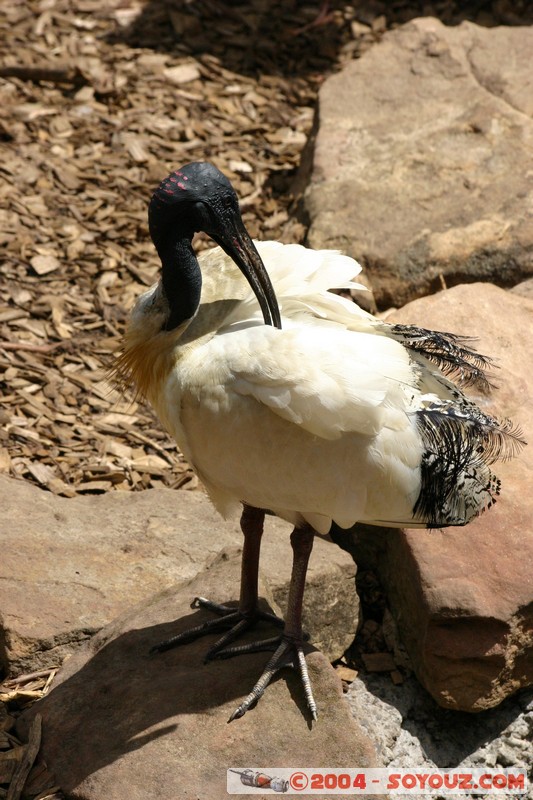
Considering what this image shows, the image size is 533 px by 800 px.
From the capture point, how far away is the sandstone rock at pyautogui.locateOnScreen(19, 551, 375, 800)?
3760 millimetres

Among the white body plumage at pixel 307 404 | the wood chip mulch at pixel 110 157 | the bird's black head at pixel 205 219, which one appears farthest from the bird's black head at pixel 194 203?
the wood chip mulch at pixel 110 157

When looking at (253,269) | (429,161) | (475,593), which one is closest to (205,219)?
(253,269)

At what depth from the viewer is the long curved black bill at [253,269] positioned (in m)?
3.92

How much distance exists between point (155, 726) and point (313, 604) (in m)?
1.06

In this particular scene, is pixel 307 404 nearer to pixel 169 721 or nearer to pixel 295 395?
pixel 295 395

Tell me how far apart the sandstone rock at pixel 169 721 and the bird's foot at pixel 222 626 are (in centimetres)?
4

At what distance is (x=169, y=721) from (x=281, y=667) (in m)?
0.55

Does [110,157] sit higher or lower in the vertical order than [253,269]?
lower

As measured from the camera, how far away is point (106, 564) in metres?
4.83

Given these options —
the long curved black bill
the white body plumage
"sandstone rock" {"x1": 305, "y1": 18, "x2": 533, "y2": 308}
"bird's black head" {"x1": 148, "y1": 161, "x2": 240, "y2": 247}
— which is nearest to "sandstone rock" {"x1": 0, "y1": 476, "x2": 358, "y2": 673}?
the white body plumage

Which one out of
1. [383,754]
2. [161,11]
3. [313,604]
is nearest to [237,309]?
[313,604]

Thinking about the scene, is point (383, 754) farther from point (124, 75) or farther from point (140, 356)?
point (124, 75)

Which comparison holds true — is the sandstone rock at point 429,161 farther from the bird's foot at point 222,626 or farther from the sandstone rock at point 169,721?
Result: the sandstone rock at point 169,721

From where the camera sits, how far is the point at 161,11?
977 centimetres
